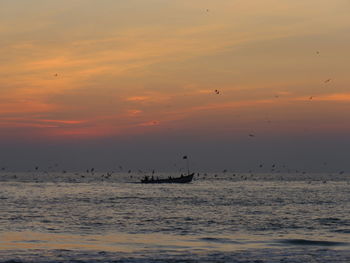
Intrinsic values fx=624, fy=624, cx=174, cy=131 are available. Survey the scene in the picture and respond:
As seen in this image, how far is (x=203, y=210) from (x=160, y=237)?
3063 centimetres

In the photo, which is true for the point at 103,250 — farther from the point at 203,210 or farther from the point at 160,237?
the point at 203,210

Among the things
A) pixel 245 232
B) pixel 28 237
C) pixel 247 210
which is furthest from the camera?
pixel 247 210

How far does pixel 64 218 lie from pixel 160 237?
61.6 ft

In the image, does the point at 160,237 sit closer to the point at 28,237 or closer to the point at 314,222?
the point at 28,237

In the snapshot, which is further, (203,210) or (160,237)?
(203,210)

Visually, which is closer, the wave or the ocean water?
the ocean water

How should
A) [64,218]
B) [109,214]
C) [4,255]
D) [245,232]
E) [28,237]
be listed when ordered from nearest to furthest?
[4,255] → [28,237] → [245,232] → [64,218] → [109,214]

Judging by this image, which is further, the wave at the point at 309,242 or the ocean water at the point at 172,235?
the wave at the point at 309,242

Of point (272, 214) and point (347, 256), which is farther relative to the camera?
point (272, 214)

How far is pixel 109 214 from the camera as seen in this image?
230ft

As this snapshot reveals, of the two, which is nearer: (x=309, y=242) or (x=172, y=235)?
(x=309, y=242)

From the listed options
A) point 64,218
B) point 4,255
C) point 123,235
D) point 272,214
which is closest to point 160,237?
point 123,235

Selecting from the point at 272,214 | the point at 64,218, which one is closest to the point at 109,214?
the point at 64,218

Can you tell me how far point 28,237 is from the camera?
45844 mm
